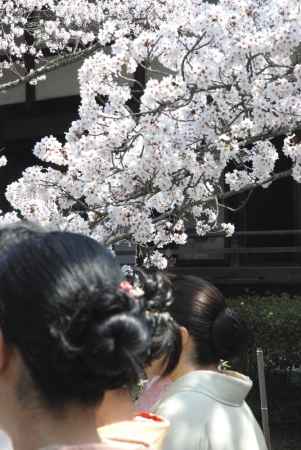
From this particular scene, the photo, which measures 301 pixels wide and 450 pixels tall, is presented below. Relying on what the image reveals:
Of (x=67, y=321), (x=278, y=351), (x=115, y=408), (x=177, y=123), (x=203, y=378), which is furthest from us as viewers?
(x=278, y=351)

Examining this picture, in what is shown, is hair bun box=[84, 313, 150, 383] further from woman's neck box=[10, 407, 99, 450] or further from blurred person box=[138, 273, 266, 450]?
blurred person box=[138, 273, 266, 450]

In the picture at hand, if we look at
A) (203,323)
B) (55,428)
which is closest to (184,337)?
(203,323)

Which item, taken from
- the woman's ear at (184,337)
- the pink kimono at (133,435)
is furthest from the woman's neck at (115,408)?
the woman's ear at (184,337)

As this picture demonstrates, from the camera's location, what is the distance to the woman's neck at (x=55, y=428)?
1069 mm

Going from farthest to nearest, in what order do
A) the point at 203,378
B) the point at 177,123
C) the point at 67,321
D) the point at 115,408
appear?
1. the point at 177,123
2. the point at 203,378
3. the point at 115,408
4. the point at 67,321

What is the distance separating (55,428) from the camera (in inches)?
42.1

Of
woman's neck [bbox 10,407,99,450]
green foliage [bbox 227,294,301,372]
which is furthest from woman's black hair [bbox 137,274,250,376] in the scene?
green foliage [bbox 227,294,301,372]

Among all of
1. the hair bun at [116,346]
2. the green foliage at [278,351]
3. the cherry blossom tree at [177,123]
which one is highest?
the cherry blossom tree at [177,123]

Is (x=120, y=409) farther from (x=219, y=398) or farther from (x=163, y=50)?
(x=163, y=50)

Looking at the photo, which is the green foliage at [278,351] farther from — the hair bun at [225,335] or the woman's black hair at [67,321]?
the woman's black hair at [67,321]

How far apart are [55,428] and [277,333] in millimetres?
6083

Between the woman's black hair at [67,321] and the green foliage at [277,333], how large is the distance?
19.6 ft

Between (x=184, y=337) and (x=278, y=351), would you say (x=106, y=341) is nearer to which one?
(x=184, y=337)

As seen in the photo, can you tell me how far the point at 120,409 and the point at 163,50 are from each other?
3.22 meters
